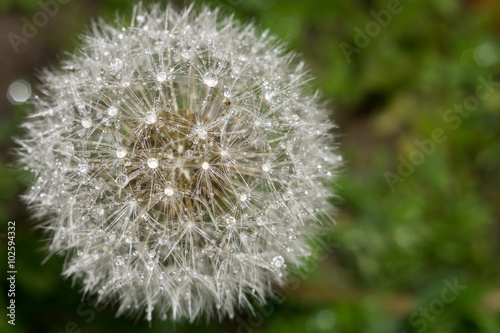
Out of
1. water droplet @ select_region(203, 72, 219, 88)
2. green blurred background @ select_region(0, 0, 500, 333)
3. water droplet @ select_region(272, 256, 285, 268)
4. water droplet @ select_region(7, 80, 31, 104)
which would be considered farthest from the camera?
water droplet @ select_region(7, 80, 31, 104)

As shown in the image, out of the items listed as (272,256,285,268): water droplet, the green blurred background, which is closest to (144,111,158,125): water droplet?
(272,256,285,268): water droplet

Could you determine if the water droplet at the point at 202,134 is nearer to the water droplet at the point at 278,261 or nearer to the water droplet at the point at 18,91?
the water droplet at the point at 278,261

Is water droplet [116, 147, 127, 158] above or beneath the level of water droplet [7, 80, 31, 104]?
beneath

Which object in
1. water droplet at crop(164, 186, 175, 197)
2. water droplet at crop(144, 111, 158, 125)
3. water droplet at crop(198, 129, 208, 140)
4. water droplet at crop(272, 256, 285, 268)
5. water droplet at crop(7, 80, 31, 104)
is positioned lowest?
water droplet at crop(272, 256, 285, 268)

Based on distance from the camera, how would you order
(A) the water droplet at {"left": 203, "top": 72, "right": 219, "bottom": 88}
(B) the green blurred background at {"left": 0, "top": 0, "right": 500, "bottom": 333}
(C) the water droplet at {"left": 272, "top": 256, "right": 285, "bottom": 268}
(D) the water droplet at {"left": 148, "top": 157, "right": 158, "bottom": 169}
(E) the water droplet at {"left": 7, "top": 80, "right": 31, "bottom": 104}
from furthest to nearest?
(E) the water droplet at {"left": 7, "top": 80, "right": 31, "bottom": 104} → (B) the green blurred background at {"left": 0, "top": 0, "right": 500, "bottom": 333} → (C) the water droplet at {"left": 272, "top": 256, "right": 285, "bottom": 268} → (A) the water droplet at {"left": 203, "top": 72, "right": 219, "bottom": 88} → (D) the water droplet at {"left": 148, "top": 157, "right": 158, "bottom": 169}

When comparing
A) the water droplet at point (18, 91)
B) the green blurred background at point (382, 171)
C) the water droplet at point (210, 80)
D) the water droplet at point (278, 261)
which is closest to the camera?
the water droplet at point (210, 80)

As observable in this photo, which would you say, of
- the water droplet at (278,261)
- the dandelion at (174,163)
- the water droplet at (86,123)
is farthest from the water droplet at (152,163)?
the water droplet at (278,261)

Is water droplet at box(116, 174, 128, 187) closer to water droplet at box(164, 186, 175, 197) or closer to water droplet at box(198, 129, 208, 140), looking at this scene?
water droplet at box(164, 186, 175, 197)
